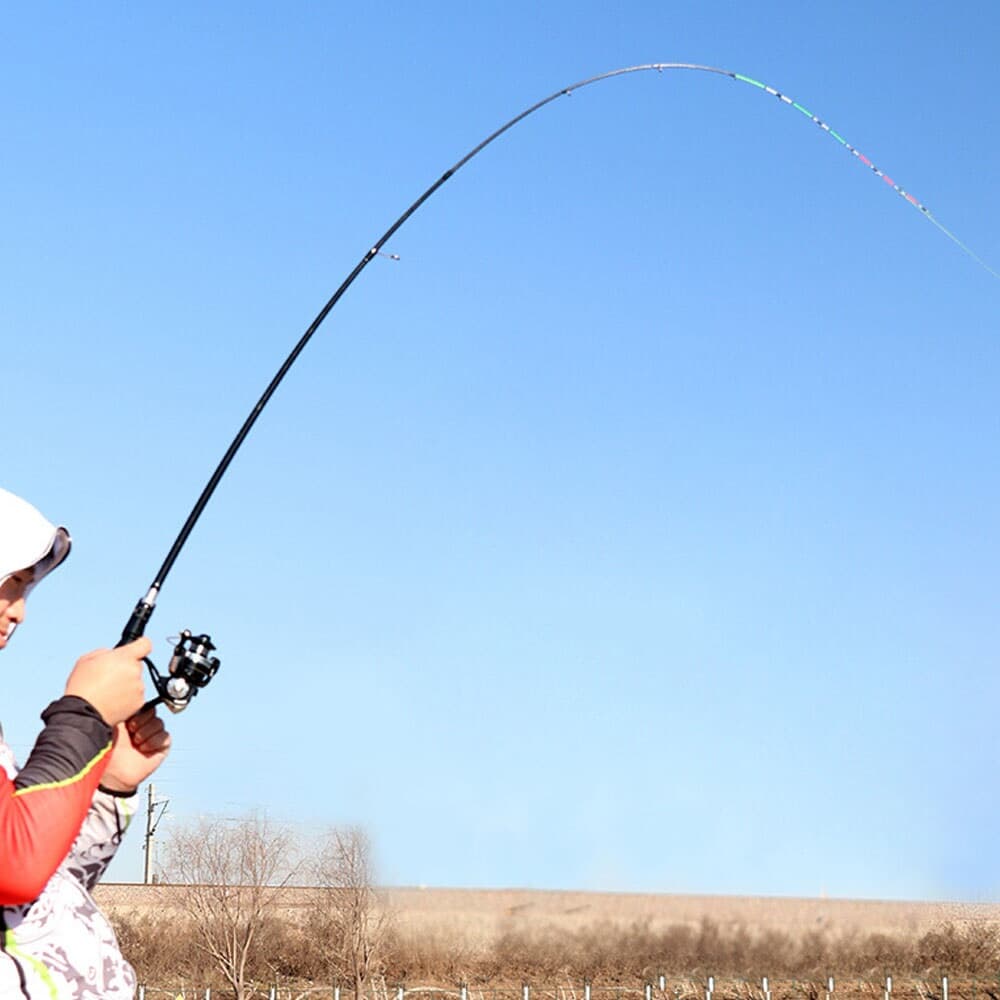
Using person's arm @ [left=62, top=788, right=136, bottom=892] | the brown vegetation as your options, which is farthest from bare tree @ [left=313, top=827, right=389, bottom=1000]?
person's arm @ [left=62, top=788, right=136, bottom=892]

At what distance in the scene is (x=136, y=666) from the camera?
8.40ft

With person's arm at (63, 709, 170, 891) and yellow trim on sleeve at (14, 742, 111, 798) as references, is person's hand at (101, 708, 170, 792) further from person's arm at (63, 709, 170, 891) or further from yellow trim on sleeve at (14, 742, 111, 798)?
yellow trim on sleeve at (14, 742, 111, 798)

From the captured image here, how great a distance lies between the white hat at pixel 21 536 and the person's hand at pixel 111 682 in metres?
0.18

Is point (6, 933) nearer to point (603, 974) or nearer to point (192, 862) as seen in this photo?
point (603, 974)

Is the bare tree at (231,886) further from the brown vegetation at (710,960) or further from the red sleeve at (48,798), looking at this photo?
the red sleeve at (48,798)

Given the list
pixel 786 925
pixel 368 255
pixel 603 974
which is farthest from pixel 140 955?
pixel 368 255

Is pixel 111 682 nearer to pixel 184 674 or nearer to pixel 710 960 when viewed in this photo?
pixel 184 674

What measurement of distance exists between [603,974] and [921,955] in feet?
26.1

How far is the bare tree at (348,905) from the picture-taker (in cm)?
4150

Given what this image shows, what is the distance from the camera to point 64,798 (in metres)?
2.37

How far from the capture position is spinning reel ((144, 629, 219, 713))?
2.69 metres

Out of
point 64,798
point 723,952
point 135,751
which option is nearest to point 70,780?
point 64,798

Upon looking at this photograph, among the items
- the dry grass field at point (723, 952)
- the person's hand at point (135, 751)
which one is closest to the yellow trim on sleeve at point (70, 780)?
the person's hand at point (135, 751)

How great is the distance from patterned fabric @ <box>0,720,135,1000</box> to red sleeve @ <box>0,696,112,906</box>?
2cm
